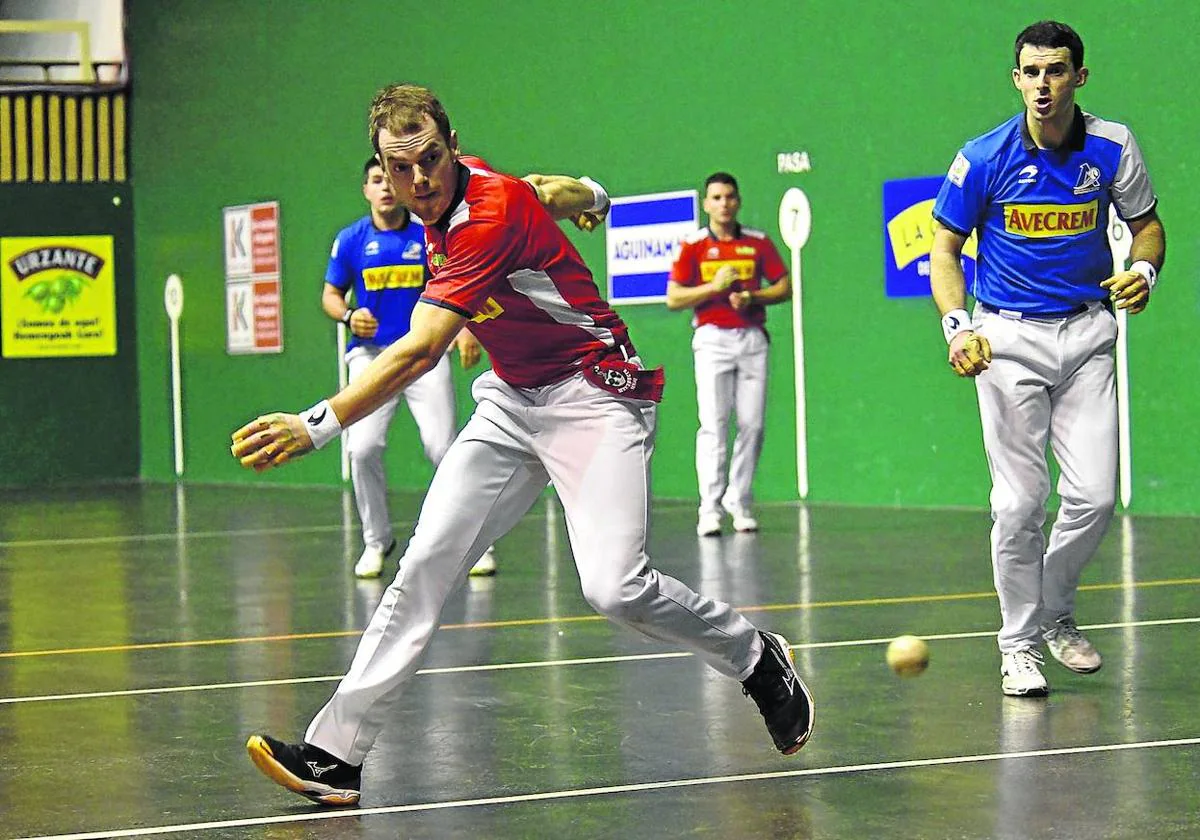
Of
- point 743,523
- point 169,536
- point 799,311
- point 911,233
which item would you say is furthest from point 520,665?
point 799,311

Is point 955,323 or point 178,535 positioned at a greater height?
point 955,323

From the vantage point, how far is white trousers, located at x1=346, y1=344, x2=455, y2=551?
9.94m

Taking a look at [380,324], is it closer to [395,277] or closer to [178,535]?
[395,277]

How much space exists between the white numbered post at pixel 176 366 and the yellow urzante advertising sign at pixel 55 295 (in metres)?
0.71

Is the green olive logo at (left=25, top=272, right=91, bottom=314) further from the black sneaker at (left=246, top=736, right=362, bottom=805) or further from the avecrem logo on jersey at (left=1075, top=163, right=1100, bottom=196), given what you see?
the black sneaker at (left=246, top=736, right=362, bottom=805)

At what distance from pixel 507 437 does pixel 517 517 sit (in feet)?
0.71

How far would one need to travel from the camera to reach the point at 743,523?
11.9 metres

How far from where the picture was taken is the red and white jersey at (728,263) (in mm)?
11992

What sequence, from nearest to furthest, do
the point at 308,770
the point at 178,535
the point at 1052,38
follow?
the point at 308,770
the point at 1052,38
the point at 178,535

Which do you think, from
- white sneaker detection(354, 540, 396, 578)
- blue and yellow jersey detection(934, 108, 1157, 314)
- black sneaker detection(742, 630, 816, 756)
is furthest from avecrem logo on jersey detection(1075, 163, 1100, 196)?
white sneaker detection(354, 540, 396, 578)

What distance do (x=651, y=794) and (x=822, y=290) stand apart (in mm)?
9239

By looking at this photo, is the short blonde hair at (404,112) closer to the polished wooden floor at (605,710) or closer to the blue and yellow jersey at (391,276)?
the polished wooden floor at (605,710)

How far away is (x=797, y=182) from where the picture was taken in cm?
1398

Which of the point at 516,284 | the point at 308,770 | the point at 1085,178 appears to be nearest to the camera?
the point at 308,770
